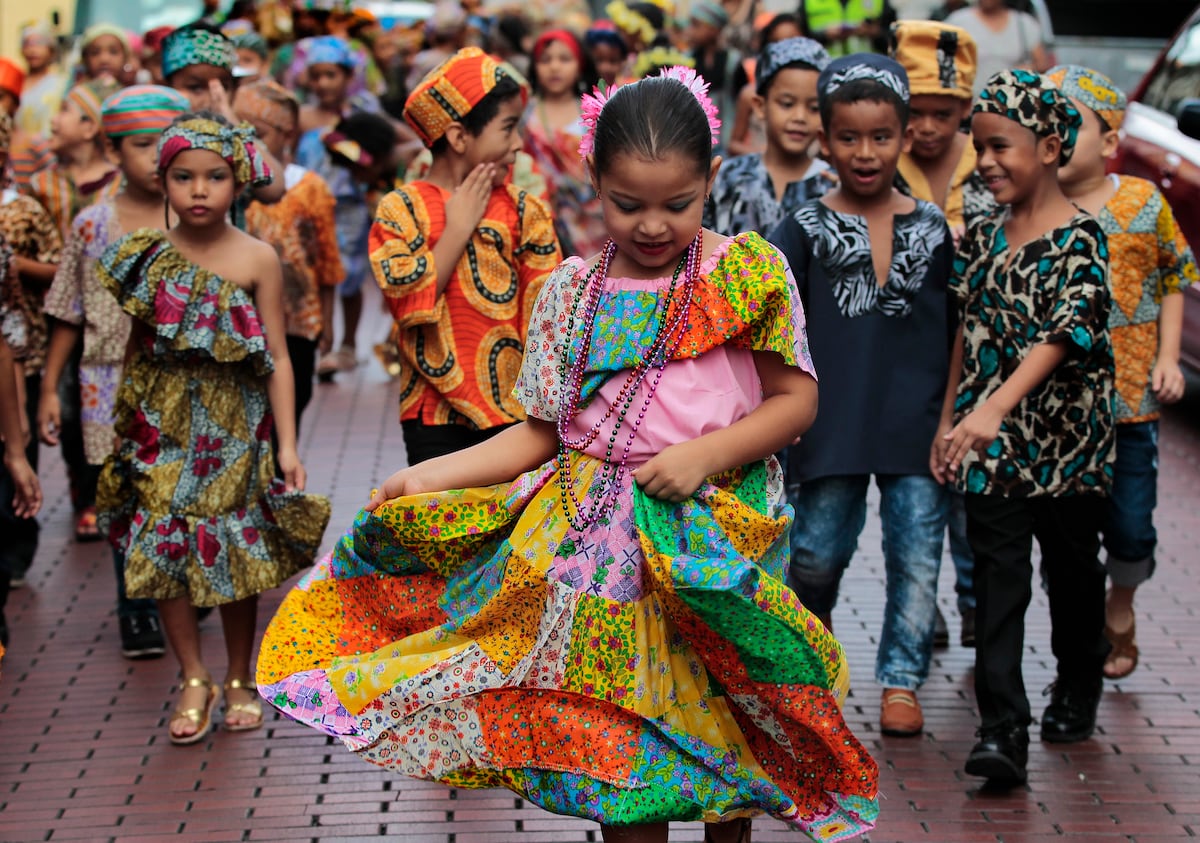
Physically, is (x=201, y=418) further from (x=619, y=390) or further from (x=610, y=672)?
(x=610, y=672)

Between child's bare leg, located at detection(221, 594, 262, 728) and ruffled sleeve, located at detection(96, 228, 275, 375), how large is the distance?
2.75ft

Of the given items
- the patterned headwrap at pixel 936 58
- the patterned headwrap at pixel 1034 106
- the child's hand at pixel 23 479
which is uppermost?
the patterned headwrap at pixel 1034 106

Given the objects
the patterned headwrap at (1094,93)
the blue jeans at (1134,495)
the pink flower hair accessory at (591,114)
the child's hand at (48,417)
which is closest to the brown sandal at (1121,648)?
the blue jeans at (1134,495)

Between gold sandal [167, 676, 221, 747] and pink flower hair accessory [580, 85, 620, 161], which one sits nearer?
pink flower hair accessory [580, 85, 620, 161]

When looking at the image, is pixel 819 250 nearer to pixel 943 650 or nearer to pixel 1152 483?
pixel 1152 483

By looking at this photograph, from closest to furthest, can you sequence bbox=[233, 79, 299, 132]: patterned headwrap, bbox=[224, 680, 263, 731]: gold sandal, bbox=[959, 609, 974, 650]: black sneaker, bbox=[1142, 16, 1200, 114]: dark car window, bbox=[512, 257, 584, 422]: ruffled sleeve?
bbox=[512, 257, 584, 422]: ruffled sleeve, bbox=[224, 680, 263, 731]: gold sandal, bbox=[959, 609, 974, 650]: black sneaker, bbox=[233, 79, 299, 132]: patterned headwrap, bbox=[1142, 16, 1200, 114]: dark car window

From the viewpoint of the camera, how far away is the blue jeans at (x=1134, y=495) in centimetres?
559

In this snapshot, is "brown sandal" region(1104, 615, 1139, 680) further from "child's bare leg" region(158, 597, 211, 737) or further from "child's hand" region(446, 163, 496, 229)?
"child's bare leg" region(158, 597, 211, 737)

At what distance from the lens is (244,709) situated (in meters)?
5.55

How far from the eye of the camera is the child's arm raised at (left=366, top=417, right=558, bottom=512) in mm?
3838

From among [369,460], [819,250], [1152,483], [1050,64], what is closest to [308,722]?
[819,250]

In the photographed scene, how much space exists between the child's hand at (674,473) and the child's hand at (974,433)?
136cm

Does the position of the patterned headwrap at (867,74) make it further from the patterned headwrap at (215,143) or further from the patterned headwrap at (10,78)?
the patterned headwrap at (10,78)

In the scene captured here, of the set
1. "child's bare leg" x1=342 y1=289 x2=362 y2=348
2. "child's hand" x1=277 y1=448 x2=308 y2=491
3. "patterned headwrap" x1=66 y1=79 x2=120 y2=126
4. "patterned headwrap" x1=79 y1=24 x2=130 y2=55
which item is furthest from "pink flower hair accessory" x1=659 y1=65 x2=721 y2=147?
"patterned headwrap" x1=79 y1=24 x2=130 y2=55
